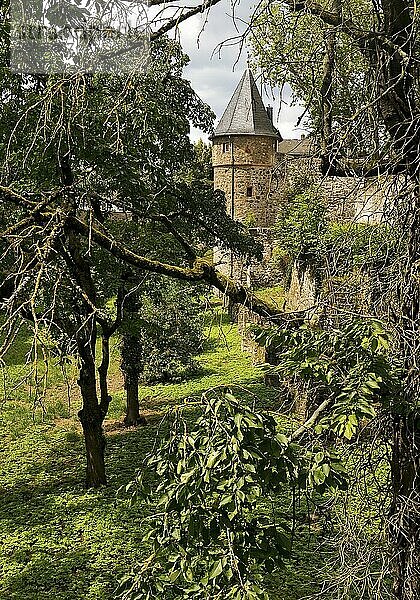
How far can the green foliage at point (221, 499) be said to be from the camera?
6.71ft

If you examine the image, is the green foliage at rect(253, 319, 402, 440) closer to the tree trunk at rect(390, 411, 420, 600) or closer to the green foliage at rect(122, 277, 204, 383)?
the tree trunk at rect(390, 411, 420, 600)

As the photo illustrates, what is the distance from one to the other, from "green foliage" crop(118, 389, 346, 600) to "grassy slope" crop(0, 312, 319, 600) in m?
0.75

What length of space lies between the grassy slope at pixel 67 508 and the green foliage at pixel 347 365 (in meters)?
0.55

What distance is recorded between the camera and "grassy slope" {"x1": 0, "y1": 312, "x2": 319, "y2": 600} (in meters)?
6.15

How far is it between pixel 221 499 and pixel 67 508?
21.8 ft

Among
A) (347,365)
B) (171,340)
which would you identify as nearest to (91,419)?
(171,340)

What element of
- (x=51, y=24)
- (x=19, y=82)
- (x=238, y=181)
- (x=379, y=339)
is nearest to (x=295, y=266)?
(x=19, y=82)

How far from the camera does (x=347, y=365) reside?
9.17ft

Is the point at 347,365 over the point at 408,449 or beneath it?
over

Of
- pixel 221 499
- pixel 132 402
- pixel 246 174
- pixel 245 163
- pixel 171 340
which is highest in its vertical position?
pixel 245 163

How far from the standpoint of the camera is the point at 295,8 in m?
3.20

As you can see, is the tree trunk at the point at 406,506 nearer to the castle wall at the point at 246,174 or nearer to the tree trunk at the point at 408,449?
the tree trunk at the point at 408,449

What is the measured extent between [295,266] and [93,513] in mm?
5414

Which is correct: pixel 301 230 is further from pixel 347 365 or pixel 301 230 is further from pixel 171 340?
pixel 347 365
